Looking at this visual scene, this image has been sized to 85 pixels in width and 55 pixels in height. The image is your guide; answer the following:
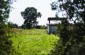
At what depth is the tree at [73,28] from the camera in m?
24.0

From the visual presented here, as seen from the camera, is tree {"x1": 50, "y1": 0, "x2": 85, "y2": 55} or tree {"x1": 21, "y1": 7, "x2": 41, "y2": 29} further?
tree {"x1": 21, "y1": 7, "x2": 41, "y2": 29}

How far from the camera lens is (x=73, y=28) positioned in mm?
25641

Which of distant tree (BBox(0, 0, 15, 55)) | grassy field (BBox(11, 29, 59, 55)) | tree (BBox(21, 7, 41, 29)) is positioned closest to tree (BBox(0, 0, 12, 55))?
distant tree (BBox(0, 0, 15, 55))

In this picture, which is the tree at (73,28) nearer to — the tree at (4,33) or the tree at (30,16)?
the tree at (4,33)

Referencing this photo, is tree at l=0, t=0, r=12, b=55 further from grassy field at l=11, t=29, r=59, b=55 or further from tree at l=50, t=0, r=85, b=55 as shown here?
grassy field at l=11, t=29, r=59, b=55

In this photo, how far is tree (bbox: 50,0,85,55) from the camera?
2397 cm

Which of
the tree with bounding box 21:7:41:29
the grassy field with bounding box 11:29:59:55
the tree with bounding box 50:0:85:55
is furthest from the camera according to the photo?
the tree with bounding box 21:7:41:29

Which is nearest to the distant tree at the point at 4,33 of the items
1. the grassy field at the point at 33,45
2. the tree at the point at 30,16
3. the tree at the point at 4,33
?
the tree at the point at 4,33

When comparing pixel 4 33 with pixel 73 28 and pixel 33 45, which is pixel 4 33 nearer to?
pixel 73 28

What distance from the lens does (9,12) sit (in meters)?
30.9

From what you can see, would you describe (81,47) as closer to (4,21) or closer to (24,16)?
(4,21)

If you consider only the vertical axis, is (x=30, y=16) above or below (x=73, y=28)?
below

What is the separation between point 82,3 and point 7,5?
953cm

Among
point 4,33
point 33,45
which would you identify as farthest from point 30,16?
point 4,33
